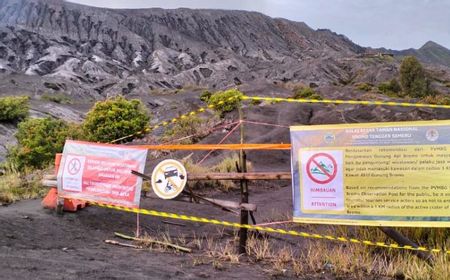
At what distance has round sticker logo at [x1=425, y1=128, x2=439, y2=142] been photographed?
5.52m

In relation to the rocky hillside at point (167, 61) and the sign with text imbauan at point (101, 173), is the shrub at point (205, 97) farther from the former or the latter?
the sign with text imbauan at point (101, 173)

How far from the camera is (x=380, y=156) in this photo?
5.80m

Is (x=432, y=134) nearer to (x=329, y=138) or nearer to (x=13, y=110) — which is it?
(x=329, y=138)

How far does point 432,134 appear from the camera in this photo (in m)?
5.54

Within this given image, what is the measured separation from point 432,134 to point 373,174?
776 millimetres

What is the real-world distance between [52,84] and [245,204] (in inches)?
3005

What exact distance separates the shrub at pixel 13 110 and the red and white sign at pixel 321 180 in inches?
1188

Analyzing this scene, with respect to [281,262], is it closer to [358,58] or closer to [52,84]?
[52,84]

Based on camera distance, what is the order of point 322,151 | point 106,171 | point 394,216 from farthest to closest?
point 106,171 < point 322,151 < point 394,216

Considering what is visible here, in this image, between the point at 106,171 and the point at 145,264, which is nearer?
the point at 145,264

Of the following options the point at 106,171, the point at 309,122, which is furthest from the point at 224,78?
the point at 106,171

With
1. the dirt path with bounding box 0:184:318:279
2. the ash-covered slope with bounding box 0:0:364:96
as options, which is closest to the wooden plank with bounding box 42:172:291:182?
the dirt path with bounding box 0:184:318:279

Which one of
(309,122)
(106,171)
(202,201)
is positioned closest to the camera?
(202,201)

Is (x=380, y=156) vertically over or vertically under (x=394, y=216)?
over
